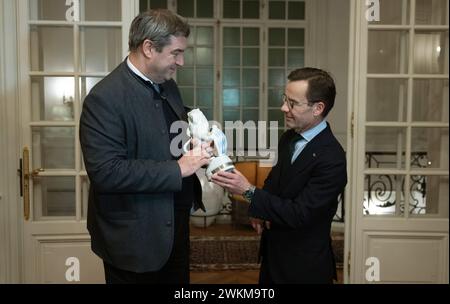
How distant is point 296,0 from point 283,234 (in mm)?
5470

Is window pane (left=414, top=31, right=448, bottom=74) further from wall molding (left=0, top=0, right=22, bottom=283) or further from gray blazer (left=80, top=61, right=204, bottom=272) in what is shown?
wall molding (left=0, top=0, right=22, bottom=283)

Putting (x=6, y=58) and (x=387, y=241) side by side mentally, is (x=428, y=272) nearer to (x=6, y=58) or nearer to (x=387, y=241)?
(x=387, y=241)

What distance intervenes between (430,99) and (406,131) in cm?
25

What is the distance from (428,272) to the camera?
284 centimetres

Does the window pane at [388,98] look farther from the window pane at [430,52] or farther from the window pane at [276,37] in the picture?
the window pane at [276,37]

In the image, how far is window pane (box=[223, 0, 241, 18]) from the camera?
22.0ft

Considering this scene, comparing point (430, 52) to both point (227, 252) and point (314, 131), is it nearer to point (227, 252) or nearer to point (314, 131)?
point (314, 131)

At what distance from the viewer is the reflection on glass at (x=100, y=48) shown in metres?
2.68

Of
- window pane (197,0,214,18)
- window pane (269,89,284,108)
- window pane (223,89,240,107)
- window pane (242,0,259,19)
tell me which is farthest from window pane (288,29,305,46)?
window pane (197,0,214,18)

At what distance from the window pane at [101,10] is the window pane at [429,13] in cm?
179

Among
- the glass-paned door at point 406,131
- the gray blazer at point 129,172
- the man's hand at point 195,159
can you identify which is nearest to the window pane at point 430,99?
the glass-paned door at point 406,131

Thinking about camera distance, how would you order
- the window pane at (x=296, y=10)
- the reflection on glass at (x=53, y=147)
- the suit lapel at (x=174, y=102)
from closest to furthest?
1. the suit lapel at (x=174, y=102)
2. the reflection on glass at (x=53, y=147)
3. the window pane at (x=296, y=10)

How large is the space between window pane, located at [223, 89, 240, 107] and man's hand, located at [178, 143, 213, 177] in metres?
5.21

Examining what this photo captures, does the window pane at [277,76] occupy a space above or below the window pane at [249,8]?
below
